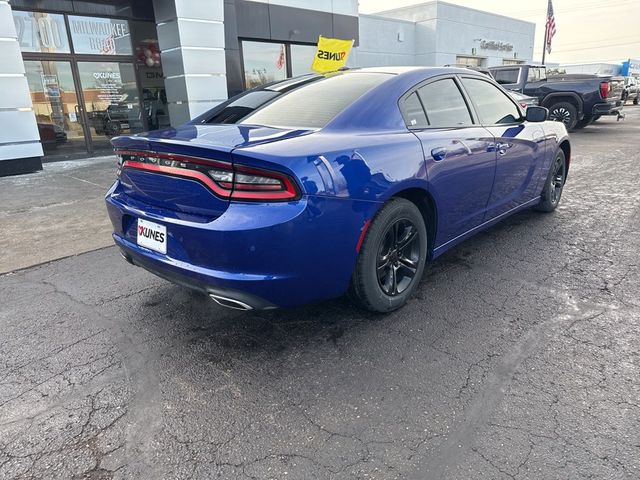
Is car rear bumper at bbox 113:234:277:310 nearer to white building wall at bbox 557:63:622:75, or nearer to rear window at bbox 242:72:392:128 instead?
rear window at bbox 242:72:392:128

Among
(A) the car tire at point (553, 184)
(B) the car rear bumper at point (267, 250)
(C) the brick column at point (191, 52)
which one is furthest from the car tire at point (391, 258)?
(C) the brick column at point (191, 52)

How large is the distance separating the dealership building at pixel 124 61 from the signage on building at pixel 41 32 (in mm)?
20

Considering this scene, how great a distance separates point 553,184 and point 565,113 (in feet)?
30.8

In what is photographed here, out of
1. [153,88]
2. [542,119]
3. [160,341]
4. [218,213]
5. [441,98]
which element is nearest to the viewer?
[218,213]

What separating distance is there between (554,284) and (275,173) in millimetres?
2433

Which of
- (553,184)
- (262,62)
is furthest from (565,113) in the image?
(553,184)

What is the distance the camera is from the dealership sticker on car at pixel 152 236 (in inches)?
102

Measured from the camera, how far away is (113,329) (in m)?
3.02

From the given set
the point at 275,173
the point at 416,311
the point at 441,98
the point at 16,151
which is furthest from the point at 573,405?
the point at 16,151

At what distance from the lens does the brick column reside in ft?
33.9

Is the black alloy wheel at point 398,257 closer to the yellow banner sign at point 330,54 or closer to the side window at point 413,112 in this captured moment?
the side window at point 413,112

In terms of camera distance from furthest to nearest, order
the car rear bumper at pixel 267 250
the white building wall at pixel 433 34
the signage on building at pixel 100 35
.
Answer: the white building wall at pixel 433 34, the signage on building at pixel 100 35, the car rear bumper at pixel 267 250

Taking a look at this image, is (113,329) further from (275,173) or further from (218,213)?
(275,173)

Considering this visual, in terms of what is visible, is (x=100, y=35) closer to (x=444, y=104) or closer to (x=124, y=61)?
(x=124, y=61)
